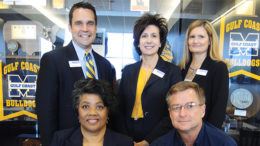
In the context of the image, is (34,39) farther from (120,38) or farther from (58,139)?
(58,139)

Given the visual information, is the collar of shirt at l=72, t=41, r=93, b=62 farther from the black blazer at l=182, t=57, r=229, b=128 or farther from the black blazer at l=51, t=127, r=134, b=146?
the black blazer at l=182, t=57, r=229, b=128

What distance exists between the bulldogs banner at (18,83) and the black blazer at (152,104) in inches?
87.5

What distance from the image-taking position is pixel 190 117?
132cm

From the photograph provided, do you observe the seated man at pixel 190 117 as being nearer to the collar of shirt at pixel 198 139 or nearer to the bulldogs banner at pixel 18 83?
the collar of shirt at pixel 198 139

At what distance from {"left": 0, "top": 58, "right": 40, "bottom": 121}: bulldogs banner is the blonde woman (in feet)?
8.53

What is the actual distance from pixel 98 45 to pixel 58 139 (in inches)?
85.1

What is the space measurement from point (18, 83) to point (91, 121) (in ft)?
8.29

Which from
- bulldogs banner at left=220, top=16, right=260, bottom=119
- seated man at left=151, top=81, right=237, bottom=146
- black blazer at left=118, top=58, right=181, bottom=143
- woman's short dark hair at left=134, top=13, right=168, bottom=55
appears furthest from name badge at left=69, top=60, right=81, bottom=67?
bulldogs banner at left=220, top=16, right=260, bottom=119

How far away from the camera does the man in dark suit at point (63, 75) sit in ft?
4.96

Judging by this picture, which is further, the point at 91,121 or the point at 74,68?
the point at 74,68

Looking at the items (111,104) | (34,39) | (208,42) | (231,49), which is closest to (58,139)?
(111,104)

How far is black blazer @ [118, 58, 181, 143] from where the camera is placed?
173 centimetres

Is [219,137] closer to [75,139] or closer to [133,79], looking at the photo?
[133,79]

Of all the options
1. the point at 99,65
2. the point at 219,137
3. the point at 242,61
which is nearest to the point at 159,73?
the point at 99,65
